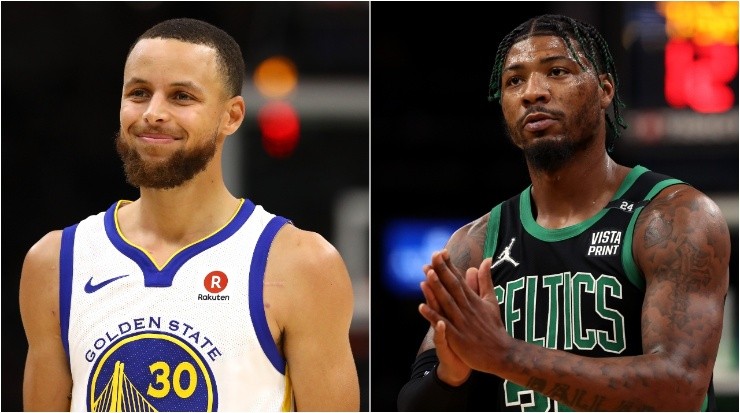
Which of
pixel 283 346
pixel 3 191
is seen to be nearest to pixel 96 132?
pixel 3 191

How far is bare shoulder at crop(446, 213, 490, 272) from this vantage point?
3846 mm

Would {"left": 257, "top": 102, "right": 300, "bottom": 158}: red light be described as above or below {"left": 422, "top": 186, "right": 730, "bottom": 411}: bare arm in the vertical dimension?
above

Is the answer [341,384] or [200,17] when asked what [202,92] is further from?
[200,17]

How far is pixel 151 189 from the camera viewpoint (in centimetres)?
370

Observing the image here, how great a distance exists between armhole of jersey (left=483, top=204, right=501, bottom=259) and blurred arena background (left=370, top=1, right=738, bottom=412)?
158 centimetres

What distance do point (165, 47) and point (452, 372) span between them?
1.55 m

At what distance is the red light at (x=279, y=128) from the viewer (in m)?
6.13

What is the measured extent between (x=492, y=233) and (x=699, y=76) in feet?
11.0

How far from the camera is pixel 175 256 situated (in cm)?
363

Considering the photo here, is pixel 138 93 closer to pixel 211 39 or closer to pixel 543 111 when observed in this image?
pixel 211 39

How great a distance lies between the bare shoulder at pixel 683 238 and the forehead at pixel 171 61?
165 cm

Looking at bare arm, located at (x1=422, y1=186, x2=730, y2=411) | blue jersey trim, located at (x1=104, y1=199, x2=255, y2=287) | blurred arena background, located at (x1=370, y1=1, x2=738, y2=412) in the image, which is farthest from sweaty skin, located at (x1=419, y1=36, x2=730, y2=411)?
blurred arena background, located at (x1=370, y1=1, x2=738, y2=412)

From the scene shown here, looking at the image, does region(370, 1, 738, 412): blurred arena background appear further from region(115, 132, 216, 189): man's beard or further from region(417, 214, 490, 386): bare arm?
region(115, 132, 216, 189): man's beard

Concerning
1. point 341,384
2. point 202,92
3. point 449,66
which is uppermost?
point 449,66
